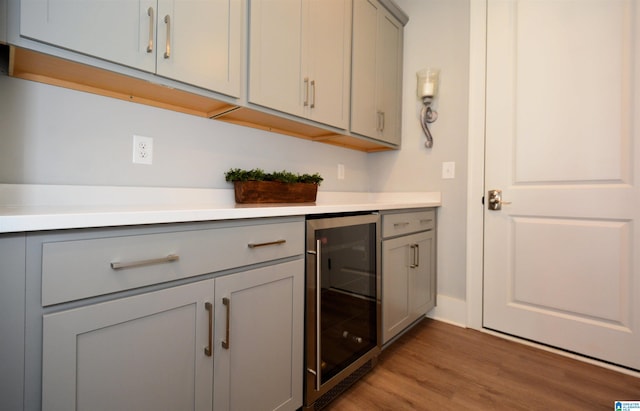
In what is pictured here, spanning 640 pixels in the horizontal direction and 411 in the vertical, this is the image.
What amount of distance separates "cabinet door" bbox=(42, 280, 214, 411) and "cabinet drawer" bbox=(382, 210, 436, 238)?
1000 millimetres

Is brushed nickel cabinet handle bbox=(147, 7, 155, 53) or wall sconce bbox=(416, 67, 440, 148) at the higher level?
wall sconce bbox=(416, 67, 440, 148)

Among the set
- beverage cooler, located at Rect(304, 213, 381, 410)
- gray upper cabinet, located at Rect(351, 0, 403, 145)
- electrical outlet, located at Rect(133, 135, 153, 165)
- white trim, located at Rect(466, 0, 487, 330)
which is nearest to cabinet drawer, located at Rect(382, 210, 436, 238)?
beverage cooler, located at Rect(304, 213, 381, 410)

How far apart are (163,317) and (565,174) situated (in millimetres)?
2134

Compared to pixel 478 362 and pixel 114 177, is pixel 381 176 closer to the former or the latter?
pixel 478 362

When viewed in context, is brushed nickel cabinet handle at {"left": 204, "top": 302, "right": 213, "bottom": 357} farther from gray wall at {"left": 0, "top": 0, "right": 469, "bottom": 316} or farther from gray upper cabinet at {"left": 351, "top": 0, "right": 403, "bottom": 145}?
gray upper cabinet at {"left": 351, "top": 0, "right": 403, "bottom": 145}

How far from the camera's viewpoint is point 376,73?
2.06 metres

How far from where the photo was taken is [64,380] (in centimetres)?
64

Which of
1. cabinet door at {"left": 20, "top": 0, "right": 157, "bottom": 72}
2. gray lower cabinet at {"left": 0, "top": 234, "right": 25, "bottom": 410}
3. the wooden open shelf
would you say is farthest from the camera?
the wooden open shelf

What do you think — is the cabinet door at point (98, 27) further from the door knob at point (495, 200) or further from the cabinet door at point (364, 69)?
the door knob at point (495, 200)

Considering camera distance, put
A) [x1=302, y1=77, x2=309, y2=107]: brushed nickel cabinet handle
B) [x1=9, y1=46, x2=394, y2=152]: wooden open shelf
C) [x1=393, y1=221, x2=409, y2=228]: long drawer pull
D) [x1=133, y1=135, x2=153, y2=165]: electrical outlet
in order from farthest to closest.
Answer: [x1=393, y1=221, x2=409, y2=228]: long drawer pull → [x1=302, y1=77, x2=309, y2=107]: brushed nickel cabinet handle → [x1=133, y1=135, x2=153, y2=165]: electrical outlet → [x1=9, y1=46, x2=394, y2=152]: wooden open shelf

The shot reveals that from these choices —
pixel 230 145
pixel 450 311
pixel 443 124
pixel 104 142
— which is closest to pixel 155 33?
pixel 104 142

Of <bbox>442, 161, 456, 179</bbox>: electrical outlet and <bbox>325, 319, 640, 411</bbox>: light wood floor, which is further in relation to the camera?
<bbox>442, 161, 456, 179</bbox>: electrical outlet

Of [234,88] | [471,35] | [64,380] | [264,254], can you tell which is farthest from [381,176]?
[64,380]

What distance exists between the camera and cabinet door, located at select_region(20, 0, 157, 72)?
83 cm
